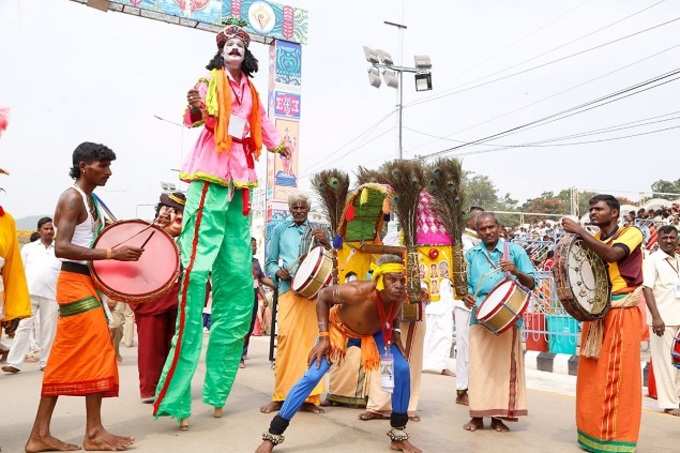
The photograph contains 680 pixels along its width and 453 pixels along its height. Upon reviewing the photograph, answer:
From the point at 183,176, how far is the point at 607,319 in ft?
11.2

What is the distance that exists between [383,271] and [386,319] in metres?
0.36

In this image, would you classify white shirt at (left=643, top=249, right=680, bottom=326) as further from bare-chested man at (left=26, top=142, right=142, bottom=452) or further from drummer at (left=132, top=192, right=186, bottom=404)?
bare-chested man at (left=26, top=142, right=142, bottom=452)

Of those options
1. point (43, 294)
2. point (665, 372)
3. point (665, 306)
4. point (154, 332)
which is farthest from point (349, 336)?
point (43, 294)

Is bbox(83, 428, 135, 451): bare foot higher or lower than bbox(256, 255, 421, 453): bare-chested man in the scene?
lower

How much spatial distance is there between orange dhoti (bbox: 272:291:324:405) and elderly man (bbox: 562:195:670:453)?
227cm

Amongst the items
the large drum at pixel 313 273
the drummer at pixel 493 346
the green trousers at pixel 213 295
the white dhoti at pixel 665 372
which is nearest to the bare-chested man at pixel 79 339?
the green trousers at pixel 213 295

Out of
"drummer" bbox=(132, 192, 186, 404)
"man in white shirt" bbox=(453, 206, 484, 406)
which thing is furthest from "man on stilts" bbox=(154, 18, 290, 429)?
"man in white shirt" bbox=(453, 206, 484, 406)

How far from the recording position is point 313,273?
5.71 metres

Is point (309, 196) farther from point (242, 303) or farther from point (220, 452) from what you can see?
point (220, 452)

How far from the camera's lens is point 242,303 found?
17.8 feet

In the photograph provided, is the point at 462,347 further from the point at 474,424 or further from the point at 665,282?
the point at 665,282

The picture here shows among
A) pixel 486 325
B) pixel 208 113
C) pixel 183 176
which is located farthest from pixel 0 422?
pixel 486 325

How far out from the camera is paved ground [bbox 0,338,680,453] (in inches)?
→ 181

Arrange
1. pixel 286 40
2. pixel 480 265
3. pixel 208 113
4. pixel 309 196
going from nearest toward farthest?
pixel 208 113 → pixel 480 265 → pixel 309 196 → pixel 286 40
